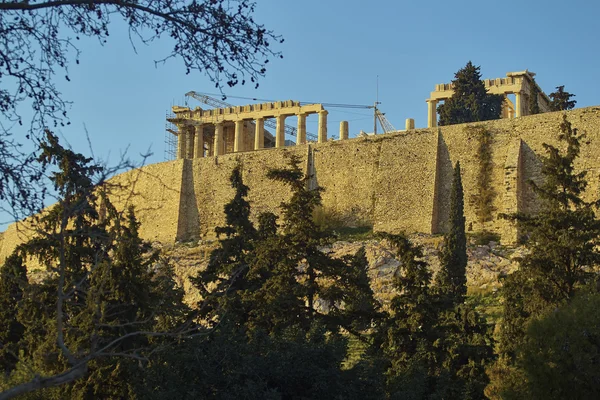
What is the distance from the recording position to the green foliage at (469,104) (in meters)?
44.5

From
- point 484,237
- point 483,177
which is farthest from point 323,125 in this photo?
point 484,237

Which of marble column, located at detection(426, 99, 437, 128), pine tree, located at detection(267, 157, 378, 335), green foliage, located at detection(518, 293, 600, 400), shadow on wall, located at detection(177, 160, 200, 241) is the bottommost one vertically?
green foliage, located at detection(518, 293, 600, 400)

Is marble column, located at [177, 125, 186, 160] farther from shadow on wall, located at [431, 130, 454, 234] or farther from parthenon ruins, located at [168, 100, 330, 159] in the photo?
shadow on wall, located at [431, 130, 454, 234]

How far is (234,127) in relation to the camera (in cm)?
5066

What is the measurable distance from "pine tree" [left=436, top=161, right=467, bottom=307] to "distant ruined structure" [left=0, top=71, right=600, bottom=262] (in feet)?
8.32

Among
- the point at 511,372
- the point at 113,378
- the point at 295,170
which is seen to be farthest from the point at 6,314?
the point at 511,372

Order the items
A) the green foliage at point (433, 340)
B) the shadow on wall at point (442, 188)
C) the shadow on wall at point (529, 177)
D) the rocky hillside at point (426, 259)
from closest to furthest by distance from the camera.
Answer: the green foliage at point (433, 340) → the rocky hillside at point (426, 259) → the shadow on wall at point (529, 177) → the shadow on wall at point (442, 188)

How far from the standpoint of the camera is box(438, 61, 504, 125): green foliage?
44.5 m

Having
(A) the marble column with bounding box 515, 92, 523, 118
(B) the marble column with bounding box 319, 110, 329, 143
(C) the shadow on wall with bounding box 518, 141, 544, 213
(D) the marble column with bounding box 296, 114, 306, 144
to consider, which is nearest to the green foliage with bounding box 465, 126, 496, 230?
(C) the shadow on wall with bounding box 518, 141, 544, 213

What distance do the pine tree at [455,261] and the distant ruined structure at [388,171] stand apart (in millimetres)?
2537

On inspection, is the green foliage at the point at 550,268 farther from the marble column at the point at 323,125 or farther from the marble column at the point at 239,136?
the marble column at the point at 239,136

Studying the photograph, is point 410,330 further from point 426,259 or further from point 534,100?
point 534,100

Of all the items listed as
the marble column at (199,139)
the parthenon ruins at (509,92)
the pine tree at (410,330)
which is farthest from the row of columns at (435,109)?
the pine tree at (410,330)

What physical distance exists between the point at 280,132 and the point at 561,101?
13.5 m
